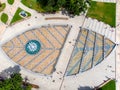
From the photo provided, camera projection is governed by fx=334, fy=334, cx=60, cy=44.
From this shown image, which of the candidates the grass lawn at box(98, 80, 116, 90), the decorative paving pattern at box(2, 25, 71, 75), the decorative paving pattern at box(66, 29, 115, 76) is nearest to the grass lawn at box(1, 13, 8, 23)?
the decorative paving pattern at box(2, 25, 71, 75)

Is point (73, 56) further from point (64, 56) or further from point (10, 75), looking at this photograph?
point (10, 75)

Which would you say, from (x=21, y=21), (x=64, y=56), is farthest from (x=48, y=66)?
(x=21, y=21)

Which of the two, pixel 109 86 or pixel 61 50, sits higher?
pixel 61 50

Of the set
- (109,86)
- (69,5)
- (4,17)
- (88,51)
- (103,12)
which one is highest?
(69,5)

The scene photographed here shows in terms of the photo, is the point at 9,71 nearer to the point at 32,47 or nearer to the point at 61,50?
the point at 32,47

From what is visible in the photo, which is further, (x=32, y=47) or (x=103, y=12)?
(x=103, y=12)

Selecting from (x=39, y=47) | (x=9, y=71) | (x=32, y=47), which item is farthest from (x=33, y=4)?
(x=9, y=71)

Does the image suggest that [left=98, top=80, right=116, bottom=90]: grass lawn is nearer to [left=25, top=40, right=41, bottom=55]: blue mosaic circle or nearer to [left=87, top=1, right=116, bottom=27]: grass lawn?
[left=87, top=1, right=116, bottom=27]: grass lawn
